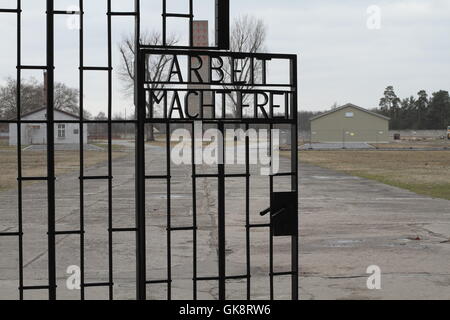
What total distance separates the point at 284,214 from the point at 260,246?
4362mm

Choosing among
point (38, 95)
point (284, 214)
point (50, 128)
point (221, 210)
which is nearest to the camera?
point (50, 128)

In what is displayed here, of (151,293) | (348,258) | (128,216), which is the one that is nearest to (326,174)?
(128,216)

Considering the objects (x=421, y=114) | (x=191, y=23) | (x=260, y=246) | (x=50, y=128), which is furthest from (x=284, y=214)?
(x=421, y=114)

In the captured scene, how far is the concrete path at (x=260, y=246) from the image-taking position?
7.50 meters

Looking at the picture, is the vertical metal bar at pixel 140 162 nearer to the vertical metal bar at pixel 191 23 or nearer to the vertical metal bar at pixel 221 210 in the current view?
the vertical metal bar at pixel 191 23

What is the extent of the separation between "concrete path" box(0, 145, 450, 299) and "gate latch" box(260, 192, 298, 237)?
129cm

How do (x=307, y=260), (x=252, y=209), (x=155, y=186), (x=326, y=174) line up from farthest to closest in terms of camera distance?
(x=326, y=174) < (x=155, y=186) < (x=252, y=209) < (x=307, y=260)

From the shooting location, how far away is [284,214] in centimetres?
609

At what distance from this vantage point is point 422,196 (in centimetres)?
1823

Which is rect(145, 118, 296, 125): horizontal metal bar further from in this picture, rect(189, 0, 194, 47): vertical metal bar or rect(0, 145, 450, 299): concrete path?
rect(0, 145, 450, 299): concrete path

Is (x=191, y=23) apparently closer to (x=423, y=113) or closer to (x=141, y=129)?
(x=141, y=129)

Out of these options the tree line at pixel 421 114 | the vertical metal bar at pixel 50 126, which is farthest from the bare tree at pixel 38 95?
the tree line at pixel 421 114
